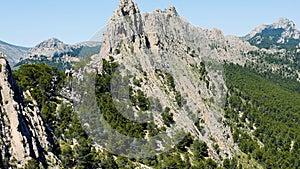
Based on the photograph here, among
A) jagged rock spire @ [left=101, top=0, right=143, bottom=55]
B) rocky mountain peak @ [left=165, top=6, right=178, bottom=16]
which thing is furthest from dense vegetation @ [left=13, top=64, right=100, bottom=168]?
rocky mountain peak @ [left=165, top=6, right=178, bottom=16]

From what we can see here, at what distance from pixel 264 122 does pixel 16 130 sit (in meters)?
98.1

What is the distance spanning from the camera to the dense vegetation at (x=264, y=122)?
334ft

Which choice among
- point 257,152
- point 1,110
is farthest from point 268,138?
point 1,110

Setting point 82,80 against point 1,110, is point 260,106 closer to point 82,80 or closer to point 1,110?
point 82,80

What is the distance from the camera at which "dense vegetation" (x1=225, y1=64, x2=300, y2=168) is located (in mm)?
101750

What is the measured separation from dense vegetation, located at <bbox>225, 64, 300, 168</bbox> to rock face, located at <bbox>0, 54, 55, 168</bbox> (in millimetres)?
63985

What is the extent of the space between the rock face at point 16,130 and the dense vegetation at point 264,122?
64.0m

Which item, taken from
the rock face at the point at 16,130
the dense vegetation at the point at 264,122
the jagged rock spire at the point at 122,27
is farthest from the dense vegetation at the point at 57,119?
the dense vegetation at the point at 264,122

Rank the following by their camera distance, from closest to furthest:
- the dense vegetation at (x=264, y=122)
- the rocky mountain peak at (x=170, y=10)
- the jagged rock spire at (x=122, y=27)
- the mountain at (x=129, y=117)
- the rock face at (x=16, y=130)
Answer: the rock face at (x=16, y=130), the mountain at (x=129, y=117), the jagged rock spire at (x=122, y=27), the dense vegetation at (x=264, y=122), the rocky mountain peak at (x=170, y=10)

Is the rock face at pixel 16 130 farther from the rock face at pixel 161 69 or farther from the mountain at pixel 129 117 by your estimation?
the rock face at pixel 161 69

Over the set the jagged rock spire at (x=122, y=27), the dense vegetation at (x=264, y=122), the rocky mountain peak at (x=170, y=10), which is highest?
the rocky mountain peak at (x=170, y=10)

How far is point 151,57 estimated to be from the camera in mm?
101625

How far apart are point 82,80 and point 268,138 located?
67.1 metres

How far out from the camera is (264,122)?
128250 mm
